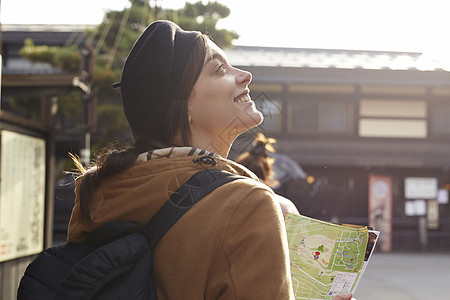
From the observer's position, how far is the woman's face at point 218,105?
132cm

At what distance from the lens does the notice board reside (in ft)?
18.3

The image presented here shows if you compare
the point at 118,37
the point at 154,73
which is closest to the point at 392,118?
the point at 118,37

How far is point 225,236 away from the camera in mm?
1060

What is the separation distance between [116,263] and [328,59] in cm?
1693

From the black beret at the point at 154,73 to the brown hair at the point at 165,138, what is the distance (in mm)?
15

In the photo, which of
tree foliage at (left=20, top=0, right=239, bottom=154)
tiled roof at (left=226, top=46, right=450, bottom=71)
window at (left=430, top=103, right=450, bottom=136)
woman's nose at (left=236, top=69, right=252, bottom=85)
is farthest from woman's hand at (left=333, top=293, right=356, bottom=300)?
window at (left=430, top=103, right=450, bottom=136)

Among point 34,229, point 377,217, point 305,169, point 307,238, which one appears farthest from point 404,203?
point 307,238

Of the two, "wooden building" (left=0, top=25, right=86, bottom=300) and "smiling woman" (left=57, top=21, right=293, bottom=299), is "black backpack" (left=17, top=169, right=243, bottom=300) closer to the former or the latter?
"smiling woman" (left=57, top=21, right=293, bottom=299)

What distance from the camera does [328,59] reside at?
17312mm

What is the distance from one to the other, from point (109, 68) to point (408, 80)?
870 centimetres

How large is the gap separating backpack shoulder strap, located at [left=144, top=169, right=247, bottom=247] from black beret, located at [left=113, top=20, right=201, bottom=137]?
24cm

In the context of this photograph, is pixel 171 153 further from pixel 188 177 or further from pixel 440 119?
pixel 440 119

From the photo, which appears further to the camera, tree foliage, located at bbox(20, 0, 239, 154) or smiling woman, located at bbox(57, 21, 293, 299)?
tree foliage, located at bbox(20, 0, 239, 154)

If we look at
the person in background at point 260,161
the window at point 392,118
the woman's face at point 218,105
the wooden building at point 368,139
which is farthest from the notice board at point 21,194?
the window at point 392,118
